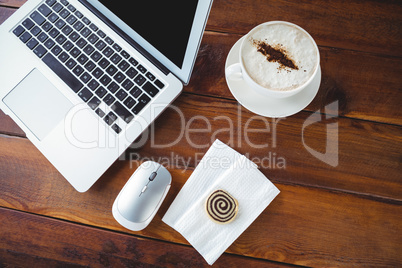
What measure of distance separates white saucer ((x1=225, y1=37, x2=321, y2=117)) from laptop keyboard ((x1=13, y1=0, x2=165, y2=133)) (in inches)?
5.5

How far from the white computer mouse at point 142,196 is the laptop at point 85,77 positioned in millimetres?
54

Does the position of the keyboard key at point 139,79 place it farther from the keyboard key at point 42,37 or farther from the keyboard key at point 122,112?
the keyboard key at point 42,37

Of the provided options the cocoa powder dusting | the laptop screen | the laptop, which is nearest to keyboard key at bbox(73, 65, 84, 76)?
the laptop

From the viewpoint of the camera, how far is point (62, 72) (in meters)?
0.53

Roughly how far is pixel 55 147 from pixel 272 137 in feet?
1.29

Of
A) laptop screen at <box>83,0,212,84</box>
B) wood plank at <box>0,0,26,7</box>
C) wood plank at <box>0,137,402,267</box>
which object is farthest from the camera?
wood plank at <box>0,0,26,7</box>

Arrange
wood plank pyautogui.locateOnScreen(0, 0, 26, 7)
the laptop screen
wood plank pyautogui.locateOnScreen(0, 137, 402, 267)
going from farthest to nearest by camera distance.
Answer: wood plank pyautogui.locateOnScreen(0, 0, 26, 7) → wood plank pyautogui.locateOnScreen(0, 137, 402, 267) → the laptop screen

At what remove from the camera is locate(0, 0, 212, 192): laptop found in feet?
1.63

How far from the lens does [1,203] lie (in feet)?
1.82

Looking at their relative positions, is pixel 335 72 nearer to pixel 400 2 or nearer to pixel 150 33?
pixel 400 2

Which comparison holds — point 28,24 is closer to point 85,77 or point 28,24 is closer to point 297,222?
point 85,77

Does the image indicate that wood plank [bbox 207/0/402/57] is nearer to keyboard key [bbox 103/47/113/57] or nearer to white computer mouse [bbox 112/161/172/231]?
keyboard key [bbox 103/47/113/57]

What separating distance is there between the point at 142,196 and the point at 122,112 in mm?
146

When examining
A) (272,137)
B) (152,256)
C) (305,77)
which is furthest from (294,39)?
(152,256)
